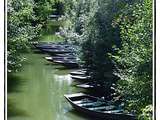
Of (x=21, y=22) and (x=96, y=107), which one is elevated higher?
(x=21, y=22)

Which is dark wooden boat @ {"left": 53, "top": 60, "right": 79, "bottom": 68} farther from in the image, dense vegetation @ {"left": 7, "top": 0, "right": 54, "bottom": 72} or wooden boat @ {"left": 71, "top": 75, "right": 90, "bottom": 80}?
dense vegetation @ {"left": 7, "top": 0, "right": 54, "bottom": 72}

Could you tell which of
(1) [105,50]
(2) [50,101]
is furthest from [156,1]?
(1) [105,50]

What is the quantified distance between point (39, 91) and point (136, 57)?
68cm

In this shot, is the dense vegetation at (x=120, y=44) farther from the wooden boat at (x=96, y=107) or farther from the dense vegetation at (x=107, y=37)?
the wooden boat at (x=96, y=107)

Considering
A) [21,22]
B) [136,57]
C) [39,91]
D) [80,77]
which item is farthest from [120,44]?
[39,91]

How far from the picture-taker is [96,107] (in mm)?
2879

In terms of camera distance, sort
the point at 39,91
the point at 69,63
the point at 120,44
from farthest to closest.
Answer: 1. the point at 120,44
2. the point at 69,63
3. the point at 39,91

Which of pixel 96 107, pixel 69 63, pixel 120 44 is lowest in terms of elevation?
pixel 96 107

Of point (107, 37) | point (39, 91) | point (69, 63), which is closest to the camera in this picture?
point (39, 91)

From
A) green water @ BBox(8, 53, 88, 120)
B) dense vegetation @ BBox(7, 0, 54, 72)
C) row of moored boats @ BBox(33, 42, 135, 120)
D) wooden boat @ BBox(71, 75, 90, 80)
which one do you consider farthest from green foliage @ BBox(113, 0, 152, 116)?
dense vegetation @ BBox(7, 0, 54, 72)

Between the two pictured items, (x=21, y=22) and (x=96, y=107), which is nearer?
(x=21, y=22)

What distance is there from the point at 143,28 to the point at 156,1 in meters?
1.16

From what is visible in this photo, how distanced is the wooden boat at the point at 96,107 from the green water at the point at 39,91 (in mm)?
107

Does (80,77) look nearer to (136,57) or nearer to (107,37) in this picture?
(136,57)
